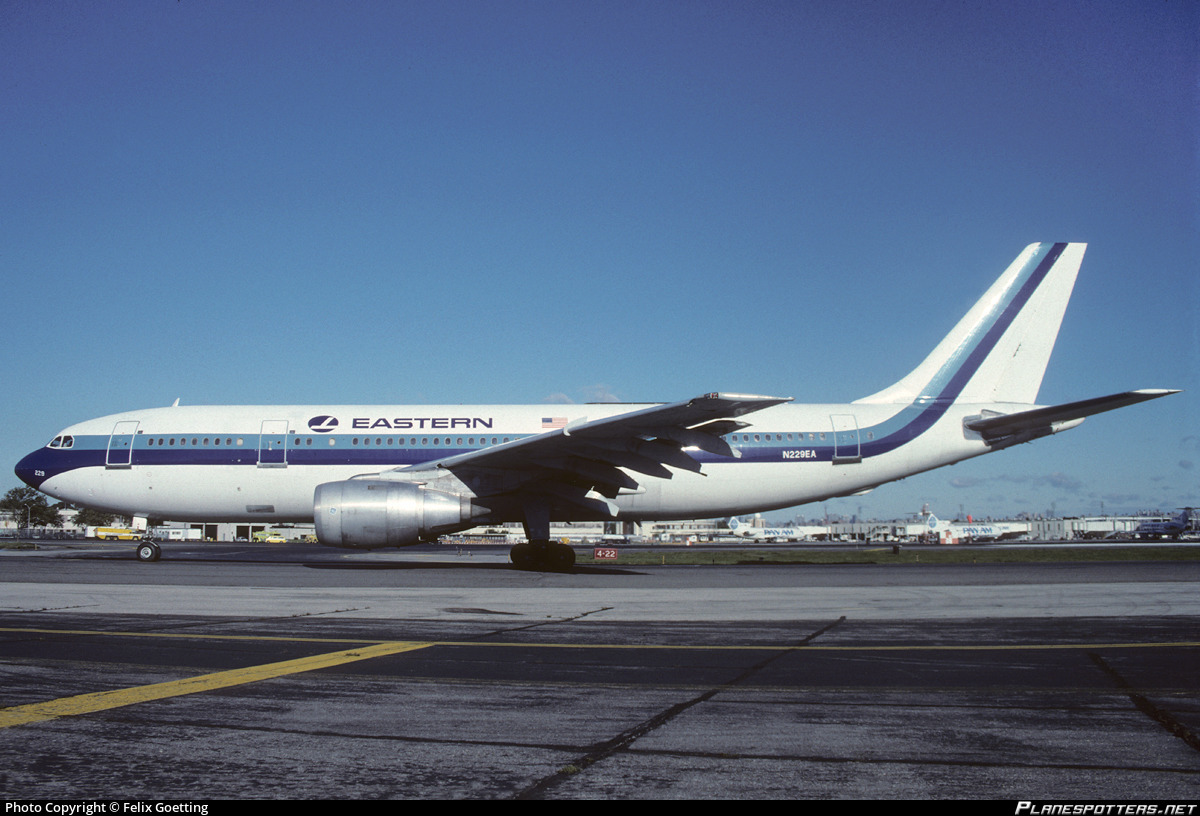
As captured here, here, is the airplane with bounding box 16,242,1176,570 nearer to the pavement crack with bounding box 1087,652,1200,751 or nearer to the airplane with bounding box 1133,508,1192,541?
the pavement crack with bounding box 1087,652,1200,751

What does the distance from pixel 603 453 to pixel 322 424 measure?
772 cm

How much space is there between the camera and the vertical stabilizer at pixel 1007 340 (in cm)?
2103

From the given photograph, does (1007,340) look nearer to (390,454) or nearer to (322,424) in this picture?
(390,454)

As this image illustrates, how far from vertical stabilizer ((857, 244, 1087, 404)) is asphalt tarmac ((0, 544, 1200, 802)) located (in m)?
11.6

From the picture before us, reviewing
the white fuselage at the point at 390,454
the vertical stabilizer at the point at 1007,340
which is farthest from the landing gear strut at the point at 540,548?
the vertical stabilizer at the point at 1007,340

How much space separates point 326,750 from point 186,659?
309cm

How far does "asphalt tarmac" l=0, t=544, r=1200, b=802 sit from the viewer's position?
3141mm

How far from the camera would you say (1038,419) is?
19.0 meters

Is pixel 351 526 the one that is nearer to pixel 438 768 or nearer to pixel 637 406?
pixel 637 406

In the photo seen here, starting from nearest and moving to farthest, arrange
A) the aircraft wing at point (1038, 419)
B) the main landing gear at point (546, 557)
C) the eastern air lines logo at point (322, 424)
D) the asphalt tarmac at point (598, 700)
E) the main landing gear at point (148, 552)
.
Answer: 1. the asphalt tarmac at point (598, 700)
2. the aircraft wing at point (1038, 419)
3. the main landing gear at point (546, 557)
4. the eastern air lines logo at point (322, 424)
5. the main landing gear at point (148, 552)

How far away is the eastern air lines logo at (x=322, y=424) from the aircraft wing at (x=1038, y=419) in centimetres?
1582

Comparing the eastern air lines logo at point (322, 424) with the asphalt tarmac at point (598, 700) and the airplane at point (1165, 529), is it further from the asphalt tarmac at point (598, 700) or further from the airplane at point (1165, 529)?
the airplane at point (1165, 529)

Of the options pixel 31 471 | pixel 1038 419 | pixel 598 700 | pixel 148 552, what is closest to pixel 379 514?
pixel 148 552

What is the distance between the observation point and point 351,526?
15.7 meters
